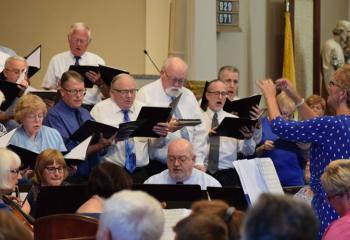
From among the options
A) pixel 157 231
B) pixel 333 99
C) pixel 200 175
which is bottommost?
pixel 200 175

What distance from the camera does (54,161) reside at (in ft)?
18.1

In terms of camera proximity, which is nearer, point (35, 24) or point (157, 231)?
point (157, 231)

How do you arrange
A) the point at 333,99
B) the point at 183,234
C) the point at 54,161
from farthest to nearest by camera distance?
the point at 54,161 < the point at 333,99 < the point at 183,234

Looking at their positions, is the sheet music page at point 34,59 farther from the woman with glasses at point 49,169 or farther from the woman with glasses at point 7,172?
the woman with glasses at point 7,172

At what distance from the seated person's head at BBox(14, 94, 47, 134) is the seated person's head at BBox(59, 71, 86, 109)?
1.34ft

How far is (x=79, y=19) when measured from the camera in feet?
36.3

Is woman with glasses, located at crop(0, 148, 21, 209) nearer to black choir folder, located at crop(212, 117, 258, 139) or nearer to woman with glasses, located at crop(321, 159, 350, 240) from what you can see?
woman with glasses, located at crop(321, 159, 350, 240)

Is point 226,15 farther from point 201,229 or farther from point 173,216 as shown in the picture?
point 201,229

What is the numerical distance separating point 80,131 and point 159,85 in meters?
1.38

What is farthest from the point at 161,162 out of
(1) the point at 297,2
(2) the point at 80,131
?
(1) the point at 297,2

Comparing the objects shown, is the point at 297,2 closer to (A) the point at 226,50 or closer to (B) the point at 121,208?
(A) the point at 226,50

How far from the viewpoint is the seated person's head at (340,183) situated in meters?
4.03

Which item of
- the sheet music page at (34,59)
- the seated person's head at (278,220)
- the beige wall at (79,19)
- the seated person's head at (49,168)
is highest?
the beige wall at (79,19)

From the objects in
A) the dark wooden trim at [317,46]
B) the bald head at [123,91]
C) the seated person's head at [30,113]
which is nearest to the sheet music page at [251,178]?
the seated person's head at [30,113]
